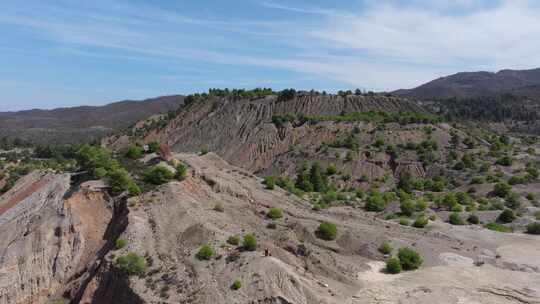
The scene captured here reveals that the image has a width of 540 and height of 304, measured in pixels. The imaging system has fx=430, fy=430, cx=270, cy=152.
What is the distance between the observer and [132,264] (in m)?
20.1

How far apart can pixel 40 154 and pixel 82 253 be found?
211 ft

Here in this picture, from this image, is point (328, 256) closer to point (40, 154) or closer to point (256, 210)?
point (256, 210)

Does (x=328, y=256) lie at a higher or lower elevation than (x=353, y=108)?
lower

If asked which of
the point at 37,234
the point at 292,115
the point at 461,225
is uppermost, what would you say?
the point at 292,115

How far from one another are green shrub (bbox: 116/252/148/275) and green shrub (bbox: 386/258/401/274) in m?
12.0

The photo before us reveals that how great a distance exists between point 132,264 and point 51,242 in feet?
24.0

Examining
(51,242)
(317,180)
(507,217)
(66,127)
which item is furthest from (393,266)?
(66,127)

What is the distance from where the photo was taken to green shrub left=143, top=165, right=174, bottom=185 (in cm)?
2830

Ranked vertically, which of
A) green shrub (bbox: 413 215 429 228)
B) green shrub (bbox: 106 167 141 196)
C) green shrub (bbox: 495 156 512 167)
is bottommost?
green shrub (bbox: 413 215 429 228)

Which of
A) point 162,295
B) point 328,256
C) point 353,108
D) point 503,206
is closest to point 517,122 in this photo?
point 353,108

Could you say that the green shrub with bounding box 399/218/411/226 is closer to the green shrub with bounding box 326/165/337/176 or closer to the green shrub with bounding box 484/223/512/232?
the green shrub with bounding box 484/223/512/232

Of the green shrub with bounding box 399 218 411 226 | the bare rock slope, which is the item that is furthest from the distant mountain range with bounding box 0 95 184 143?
the green shrub with bounding box 399 218 411 226

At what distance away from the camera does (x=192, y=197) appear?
27484mm

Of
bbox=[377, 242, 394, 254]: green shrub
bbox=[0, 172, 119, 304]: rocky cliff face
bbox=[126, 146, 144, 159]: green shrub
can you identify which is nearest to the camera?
bbox=[0, 172, 119, 304]: rocky cliff face
